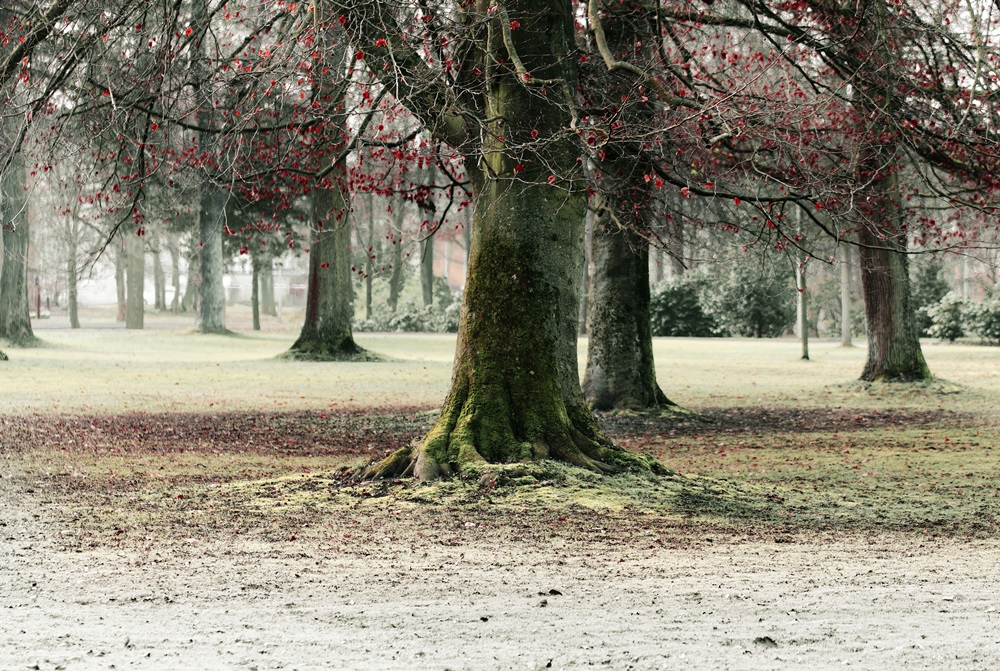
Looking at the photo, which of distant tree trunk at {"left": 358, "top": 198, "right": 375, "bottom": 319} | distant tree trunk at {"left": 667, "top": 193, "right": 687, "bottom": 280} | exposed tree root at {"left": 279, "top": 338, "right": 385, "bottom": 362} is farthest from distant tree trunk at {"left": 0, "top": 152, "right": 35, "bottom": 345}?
distant tree trunk at {"left": 667, "top": 193, "right": 687, "bottom": 280}

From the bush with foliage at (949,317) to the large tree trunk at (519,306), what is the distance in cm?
3189

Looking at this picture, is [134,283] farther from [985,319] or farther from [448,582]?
[448,582]

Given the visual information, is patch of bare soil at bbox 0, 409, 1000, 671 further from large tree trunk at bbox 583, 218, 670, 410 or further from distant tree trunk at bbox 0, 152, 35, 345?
distant tree trunk at bbox 0, 152, 35, 345

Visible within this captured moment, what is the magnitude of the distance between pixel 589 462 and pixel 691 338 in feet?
115

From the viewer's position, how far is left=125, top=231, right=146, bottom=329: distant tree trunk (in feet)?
150

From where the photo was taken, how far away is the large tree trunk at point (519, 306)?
876 centimetres

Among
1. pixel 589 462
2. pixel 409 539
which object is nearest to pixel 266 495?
pixel 409 539

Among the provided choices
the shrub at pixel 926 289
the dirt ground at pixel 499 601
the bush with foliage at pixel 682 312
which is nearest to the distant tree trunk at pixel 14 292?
the dirt ground at pixel 499 601

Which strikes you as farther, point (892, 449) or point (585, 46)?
point (892, 449)

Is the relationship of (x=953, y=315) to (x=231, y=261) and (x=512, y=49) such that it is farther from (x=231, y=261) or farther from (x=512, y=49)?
(x=512, y=49)

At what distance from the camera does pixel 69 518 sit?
7621 mm

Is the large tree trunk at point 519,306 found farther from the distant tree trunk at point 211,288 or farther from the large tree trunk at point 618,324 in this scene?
the distant tree trunk at point 211,288

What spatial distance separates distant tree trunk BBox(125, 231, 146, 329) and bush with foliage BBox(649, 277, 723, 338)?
866 inches

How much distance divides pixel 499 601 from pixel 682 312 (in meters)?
40.4
